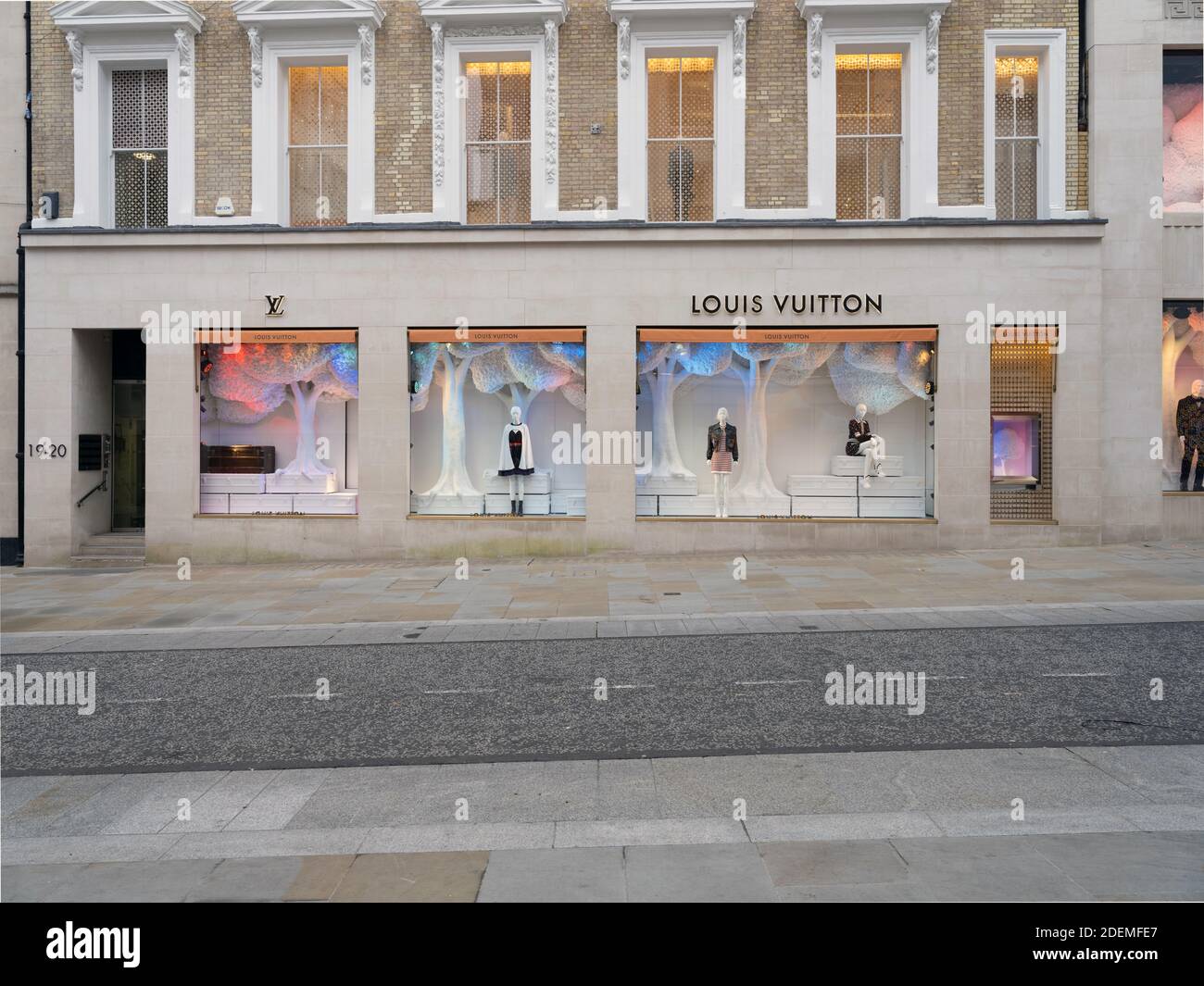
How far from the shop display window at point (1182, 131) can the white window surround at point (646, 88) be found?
808 centimetres

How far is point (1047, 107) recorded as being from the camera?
1798 cm

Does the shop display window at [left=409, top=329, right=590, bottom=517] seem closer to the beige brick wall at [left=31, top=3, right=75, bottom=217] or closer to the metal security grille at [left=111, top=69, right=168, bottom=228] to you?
the metal security grille at [left=111, top=69, right=168, bottom=228]

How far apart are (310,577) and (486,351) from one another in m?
5.57

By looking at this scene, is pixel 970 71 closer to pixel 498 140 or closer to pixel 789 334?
pixel 789 334

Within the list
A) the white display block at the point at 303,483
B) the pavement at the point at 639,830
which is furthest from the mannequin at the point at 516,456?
the pavement at the point at 639,830

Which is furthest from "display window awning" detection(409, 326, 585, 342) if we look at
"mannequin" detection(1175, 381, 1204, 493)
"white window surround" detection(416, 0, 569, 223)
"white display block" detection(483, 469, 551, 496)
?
"mannequin" detection(1175, 381, 1204, 493)

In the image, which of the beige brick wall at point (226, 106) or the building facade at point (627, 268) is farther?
the beige brick wall at point (226, 106)

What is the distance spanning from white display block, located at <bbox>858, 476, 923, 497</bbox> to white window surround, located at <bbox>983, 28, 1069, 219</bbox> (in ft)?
17.0

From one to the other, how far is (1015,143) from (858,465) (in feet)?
22.6

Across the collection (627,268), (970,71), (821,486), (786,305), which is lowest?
(821,486)

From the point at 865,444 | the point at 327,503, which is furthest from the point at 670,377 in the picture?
the point at 327,503

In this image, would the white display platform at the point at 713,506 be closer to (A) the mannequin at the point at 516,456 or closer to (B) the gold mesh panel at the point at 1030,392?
(A) the mannequin at the point at 516,456

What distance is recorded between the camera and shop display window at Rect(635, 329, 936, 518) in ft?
59.7

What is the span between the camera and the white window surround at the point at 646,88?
1770cm
